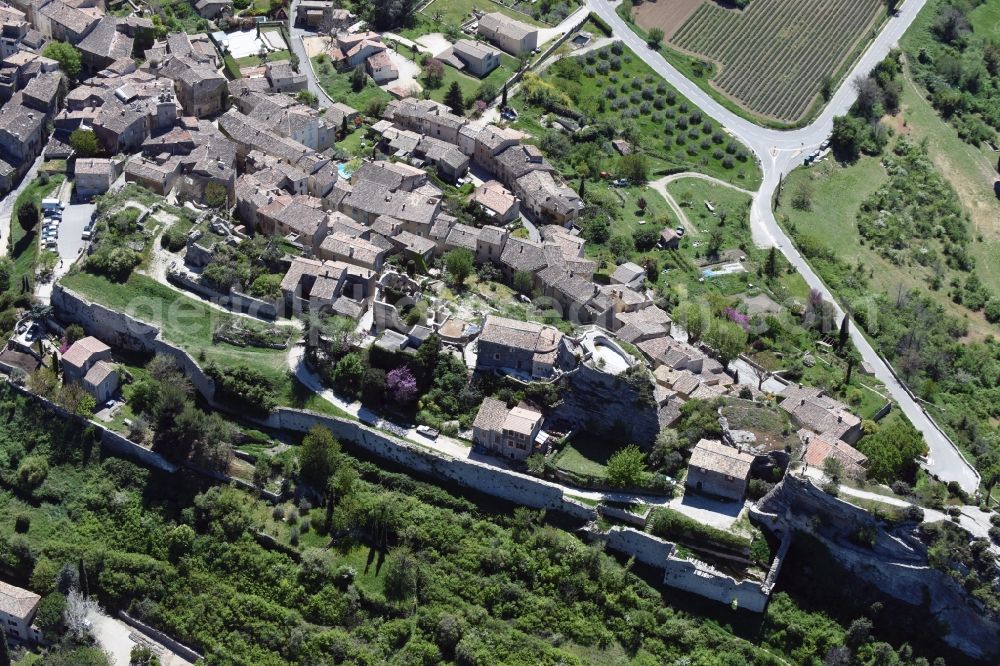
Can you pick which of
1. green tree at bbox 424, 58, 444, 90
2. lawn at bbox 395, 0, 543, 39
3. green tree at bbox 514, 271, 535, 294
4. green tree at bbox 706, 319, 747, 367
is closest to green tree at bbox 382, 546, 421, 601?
green tree at bbox 514, 271, 535, 294

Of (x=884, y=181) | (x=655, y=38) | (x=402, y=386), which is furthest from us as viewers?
(x=655, y=38)

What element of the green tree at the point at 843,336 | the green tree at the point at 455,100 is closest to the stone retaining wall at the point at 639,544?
the green tree at the point at 843,336

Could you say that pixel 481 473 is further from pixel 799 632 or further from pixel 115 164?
pixel 115 164

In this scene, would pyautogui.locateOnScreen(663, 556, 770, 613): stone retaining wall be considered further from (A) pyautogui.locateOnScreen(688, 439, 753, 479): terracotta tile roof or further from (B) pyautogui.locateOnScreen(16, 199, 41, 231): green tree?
(B) pyautogui.locateOnScreen(16, 199, 41, 231): green tree

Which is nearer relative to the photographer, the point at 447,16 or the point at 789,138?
the point at 789,138

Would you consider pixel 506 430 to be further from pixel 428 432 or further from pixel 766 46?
pixel 766 46

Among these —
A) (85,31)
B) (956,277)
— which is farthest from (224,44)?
(956,277)

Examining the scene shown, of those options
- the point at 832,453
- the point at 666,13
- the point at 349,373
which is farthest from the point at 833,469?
the point at 666,13
